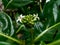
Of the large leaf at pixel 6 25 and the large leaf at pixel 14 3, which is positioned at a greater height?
the large leaf at pixel 14 3

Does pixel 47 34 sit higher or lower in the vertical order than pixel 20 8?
lower

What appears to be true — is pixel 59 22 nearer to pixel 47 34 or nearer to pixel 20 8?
pixel 47 34

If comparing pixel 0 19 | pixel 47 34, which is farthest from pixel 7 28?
pixel 47 34

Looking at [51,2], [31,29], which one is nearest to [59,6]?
[51,2]

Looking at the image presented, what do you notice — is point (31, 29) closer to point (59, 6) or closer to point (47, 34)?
point (47, 34)

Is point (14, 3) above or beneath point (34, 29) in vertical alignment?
above

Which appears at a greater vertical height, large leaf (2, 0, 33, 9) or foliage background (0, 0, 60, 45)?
large leaf (2, 0, 33, 9)

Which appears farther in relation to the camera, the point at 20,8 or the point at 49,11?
the point at 20,8

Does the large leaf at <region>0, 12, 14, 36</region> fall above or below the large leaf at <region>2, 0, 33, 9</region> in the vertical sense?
below

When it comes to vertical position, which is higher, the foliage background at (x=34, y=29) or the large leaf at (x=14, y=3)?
the large leaf at (x=14, y=3)
